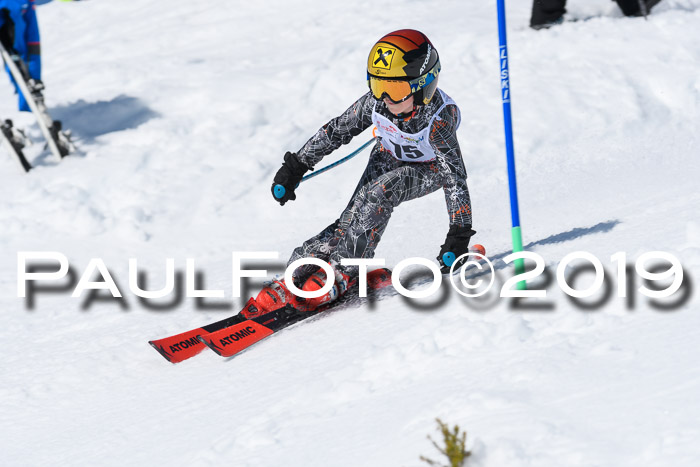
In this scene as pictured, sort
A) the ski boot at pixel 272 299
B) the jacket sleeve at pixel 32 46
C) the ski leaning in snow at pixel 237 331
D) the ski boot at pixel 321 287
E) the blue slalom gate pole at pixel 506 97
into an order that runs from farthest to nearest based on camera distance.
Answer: the jacket sleeve at pixel 32 46, the ski boot at pixel 272 299, the ski boot at pixel 321 287, the ski leaning in snow at pixel 237 331, the blue slalom gate pole at pixel 506 97

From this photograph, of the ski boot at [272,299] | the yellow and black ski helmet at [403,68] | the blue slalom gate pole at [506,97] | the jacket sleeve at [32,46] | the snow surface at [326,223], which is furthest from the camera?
the jacket sleeve at [32,46]

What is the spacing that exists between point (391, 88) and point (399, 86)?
5 cm

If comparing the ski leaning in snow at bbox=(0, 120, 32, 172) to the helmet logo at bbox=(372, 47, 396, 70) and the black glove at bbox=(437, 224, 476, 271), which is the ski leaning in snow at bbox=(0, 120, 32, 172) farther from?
the black glove at bbox=(437, 224, 476, 271)

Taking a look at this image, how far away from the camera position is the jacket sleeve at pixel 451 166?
14.1ft

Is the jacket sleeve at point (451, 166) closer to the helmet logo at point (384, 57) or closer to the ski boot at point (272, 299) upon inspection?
the helmet logo at point (384, 57)

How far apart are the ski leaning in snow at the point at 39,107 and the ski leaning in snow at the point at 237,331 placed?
4713 millimetres

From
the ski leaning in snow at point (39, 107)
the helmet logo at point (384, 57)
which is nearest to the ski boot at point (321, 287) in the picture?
the helmet logo at point (384, 57)

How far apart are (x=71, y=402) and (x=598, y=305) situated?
2699 mm

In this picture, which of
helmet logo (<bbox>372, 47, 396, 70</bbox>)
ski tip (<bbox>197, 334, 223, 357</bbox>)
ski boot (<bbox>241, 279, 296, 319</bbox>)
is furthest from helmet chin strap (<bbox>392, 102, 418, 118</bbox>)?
ski tip (<bbox>197, 334, 223, 357</bbox>)

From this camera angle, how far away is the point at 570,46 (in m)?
8.70

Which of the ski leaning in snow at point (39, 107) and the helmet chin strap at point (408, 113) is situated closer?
the helmet chin strap at point (408, 113)

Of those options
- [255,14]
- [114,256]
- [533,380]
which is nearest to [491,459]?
[533,380]

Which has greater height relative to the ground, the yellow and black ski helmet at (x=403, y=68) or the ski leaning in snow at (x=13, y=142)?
the yellow and black ski helmet at (x=403, y=68)

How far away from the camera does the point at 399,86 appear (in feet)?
13.8
